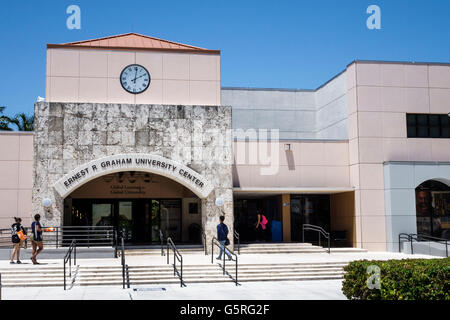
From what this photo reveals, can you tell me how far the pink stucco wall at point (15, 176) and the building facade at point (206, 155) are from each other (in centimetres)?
4

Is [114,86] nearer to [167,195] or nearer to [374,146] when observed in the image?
[167,195]

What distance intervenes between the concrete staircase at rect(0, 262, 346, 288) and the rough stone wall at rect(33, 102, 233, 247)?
4843mm

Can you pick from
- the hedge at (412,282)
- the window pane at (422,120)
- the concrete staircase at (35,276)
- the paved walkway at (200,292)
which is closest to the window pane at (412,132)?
the window pane at (422,120)

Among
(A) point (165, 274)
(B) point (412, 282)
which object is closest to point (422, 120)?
(A) point (165, 274)

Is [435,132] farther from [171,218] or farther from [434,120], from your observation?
[171,218]

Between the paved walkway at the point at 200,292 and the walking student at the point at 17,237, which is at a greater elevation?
the walking student at the point at 17,237

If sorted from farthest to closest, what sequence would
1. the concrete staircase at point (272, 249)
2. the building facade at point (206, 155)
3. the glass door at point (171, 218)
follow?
the glass door at point (171, 218)
the concrete staircase at point (272, 249)
the building facade at point (206, 155)

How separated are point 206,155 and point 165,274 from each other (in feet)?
23.5

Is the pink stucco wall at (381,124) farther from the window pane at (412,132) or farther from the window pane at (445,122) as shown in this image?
the window pane at (445,122)

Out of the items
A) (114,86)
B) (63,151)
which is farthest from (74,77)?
(63,151)

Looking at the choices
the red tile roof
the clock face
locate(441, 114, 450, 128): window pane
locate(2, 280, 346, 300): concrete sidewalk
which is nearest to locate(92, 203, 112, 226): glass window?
the clock face

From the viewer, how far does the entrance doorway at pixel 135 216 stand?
2697 centimetres

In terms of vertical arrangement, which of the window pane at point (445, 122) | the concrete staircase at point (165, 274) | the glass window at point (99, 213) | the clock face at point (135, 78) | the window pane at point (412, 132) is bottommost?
the concrete staircase at point (165, 274)

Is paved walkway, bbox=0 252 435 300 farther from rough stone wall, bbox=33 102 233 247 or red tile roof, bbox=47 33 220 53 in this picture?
red tile roof, bbox=47 33 220 53
